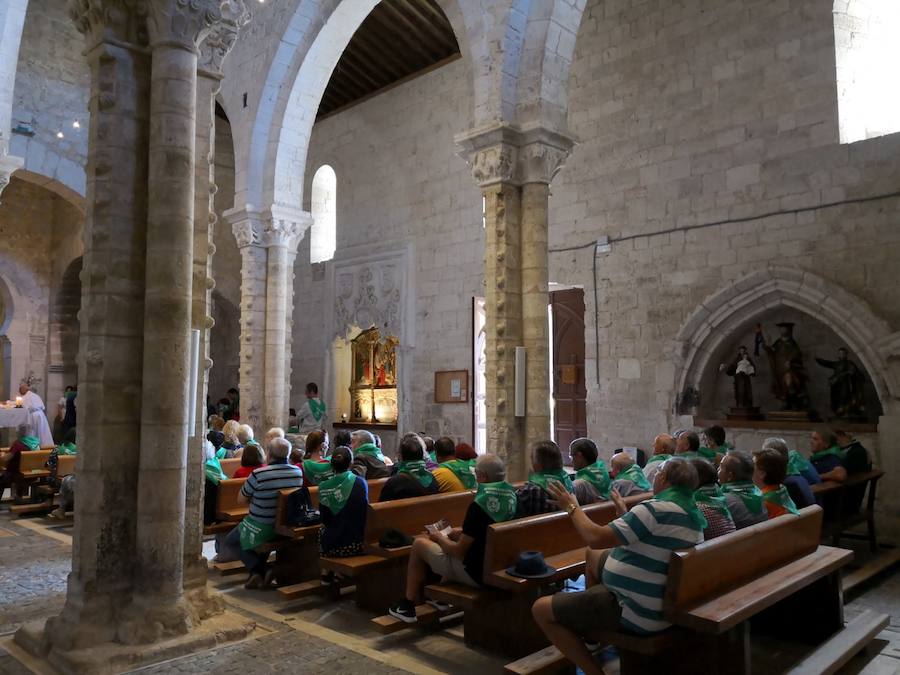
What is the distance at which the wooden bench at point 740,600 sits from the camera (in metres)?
3.07

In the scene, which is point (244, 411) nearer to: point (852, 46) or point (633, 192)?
point (633, 192)

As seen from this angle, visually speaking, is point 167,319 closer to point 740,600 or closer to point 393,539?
point 393,539

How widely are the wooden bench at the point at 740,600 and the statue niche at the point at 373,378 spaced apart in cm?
1054

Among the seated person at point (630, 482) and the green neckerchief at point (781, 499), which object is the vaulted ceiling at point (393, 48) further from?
the green neckerchief at point (781, 499)

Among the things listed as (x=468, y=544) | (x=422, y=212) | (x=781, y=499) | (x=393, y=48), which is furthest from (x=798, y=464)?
(x=393, y=48)

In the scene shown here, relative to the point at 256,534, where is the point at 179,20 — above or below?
above

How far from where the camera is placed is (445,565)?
4117 mm

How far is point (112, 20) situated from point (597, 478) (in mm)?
4262

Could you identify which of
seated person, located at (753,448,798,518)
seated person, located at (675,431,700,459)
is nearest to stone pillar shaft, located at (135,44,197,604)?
seated person, located at (753,448,798,518)

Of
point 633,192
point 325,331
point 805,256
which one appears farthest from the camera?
point 325,331

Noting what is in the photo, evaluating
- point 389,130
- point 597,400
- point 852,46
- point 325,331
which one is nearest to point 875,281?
point 852,46

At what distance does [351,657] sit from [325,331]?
12079 mm

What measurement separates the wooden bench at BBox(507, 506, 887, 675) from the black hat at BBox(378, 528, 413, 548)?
1342 millimetres

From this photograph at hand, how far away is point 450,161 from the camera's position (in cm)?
1315
